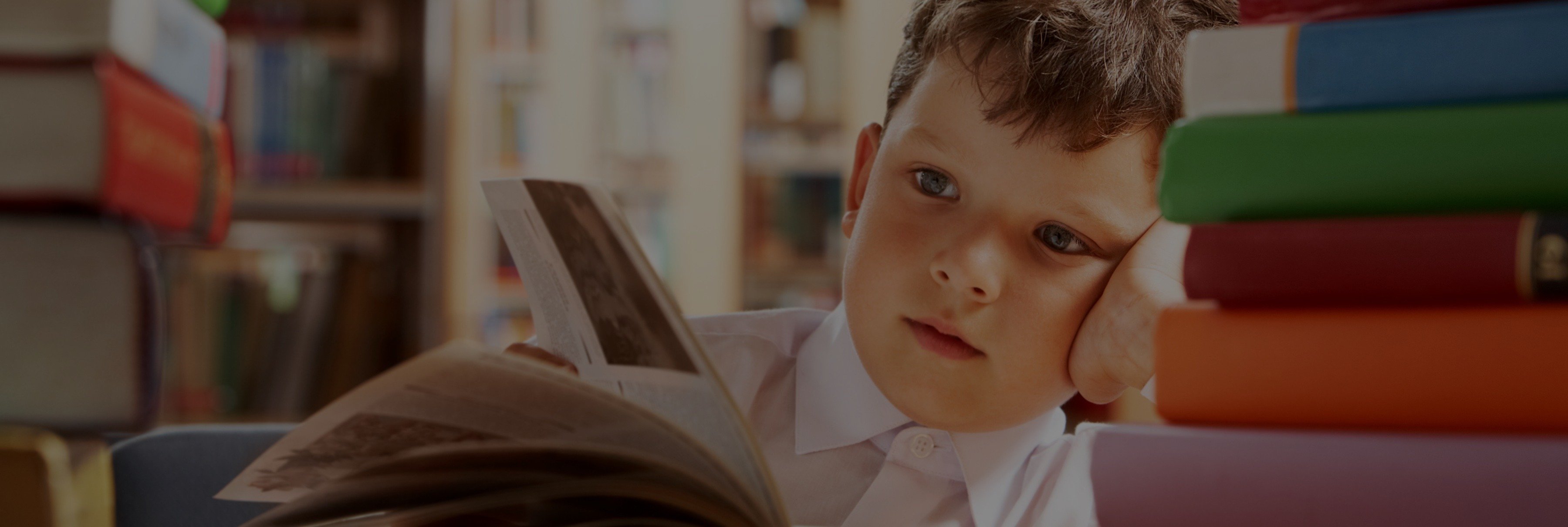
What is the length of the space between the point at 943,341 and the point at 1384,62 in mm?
328

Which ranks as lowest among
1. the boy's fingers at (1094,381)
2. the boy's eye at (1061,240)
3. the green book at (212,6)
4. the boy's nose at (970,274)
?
the boy's fingers at (1094,381)

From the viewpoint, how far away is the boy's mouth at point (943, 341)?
676 mm

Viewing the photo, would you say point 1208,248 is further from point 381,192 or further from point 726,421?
point 381,192

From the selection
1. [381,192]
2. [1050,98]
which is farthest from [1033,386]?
[381,192]

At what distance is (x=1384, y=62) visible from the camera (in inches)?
15.7

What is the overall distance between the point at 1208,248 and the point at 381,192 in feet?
6.56

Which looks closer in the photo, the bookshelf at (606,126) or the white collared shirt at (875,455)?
the white collared shirt at (875,455)

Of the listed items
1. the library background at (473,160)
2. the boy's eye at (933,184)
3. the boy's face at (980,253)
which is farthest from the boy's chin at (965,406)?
the library background at (473,160)

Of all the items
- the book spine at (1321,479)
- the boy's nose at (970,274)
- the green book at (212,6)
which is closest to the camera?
the book spine at (1321,479)

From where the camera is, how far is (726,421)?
44 centimetres

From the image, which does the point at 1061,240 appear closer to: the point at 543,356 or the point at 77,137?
the point at 543,356

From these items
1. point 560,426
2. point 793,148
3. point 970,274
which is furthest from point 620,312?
point 793,148

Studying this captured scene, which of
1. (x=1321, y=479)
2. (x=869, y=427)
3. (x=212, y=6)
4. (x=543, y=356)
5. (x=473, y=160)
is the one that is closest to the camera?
(x=1321, y=479)

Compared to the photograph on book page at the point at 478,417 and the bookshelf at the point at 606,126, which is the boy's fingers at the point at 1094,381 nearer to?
the photograph on book page at the point at 478,417
